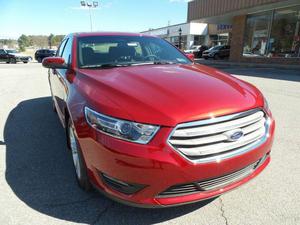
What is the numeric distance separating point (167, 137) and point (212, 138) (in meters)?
0.36

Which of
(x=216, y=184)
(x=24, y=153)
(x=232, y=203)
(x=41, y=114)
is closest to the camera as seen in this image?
(x=216, y=184)

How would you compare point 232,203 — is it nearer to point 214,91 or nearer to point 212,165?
point 212,165

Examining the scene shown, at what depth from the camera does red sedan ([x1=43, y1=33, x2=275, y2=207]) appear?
2.02 metres

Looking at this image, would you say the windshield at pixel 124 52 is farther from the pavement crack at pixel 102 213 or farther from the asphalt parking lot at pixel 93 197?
the pavement crack at pixel 102 213

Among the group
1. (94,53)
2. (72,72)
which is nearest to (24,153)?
(72,72)

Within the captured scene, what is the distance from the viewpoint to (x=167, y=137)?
2.03 meters

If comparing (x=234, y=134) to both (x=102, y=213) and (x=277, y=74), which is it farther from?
(x=277, y=74)

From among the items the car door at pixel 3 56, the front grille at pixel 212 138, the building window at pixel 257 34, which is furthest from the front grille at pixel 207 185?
the car door at pixel 3 56

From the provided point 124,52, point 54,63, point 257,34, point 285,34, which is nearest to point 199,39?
point 257,34

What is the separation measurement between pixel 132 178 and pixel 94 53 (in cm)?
208

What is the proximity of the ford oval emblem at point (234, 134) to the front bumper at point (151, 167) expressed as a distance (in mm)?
156

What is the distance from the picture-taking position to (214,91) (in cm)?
249

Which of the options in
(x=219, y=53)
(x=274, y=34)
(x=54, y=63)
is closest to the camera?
(x=54, y=63)

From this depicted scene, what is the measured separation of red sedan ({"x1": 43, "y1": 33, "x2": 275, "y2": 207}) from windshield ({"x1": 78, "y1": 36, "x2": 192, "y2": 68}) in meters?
0.80
